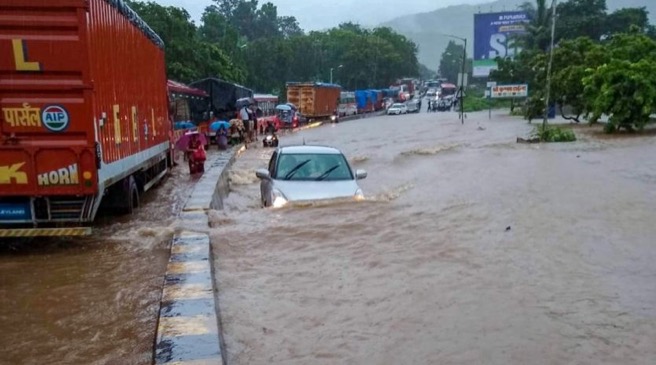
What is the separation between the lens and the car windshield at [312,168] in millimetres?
10203

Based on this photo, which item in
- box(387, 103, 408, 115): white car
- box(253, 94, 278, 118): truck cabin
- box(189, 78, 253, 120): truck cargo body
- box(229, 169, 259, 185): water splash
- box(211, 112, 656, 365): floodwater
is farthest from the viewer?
box(387, 103, 408, 115): white car

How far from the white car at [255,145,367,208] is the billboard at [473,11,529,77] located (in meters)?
72.0

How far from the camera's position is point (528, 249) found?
7723mm

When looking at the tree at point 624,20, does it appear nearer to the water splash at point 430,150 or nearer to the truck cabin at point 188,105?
the water splash at point 430,150

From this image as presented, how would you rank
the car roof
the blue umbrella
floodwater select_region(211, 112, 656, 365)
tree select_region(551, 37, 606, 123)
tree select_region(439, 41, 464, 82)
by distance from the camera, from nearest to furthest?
floodwater select_region(211, 112, 656, 365) → the car roof → the blue umbrella → tree select_region(551, 37, 606, 123) → tree select_region(439, 41, 464, 82)

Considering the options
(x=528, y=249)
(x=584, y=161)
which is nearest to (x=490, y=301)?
(x=528, y=249)

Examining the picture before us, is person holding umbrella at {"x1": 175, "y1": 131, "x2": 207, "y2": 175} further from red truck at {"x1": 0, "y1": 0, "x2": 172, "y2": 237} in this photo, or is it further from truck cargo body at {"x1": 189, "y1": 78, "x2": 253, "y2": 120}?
truck cargo body at {"x1": 189, "y1": 78, "x2": 253, "y2": 120}

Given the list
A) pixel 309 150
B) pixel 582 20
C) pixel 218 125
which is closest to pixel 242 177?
pixel 309 150

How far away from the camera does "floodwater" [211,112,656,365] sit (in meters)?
4.81

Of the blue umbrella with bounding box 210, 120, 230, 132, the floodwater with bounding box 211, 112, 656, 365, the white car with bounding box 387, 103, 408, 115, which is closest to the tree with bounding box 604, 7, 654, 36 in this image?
the white car with bounding box 387, 103, 408, 115

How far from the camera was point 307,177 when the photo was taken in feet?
33.4

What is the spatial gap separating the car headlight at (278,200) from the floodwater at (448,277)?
6.6 inches

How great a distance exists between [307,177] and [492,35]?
250ft

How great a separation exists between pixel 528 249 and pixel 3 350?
5.90 m
